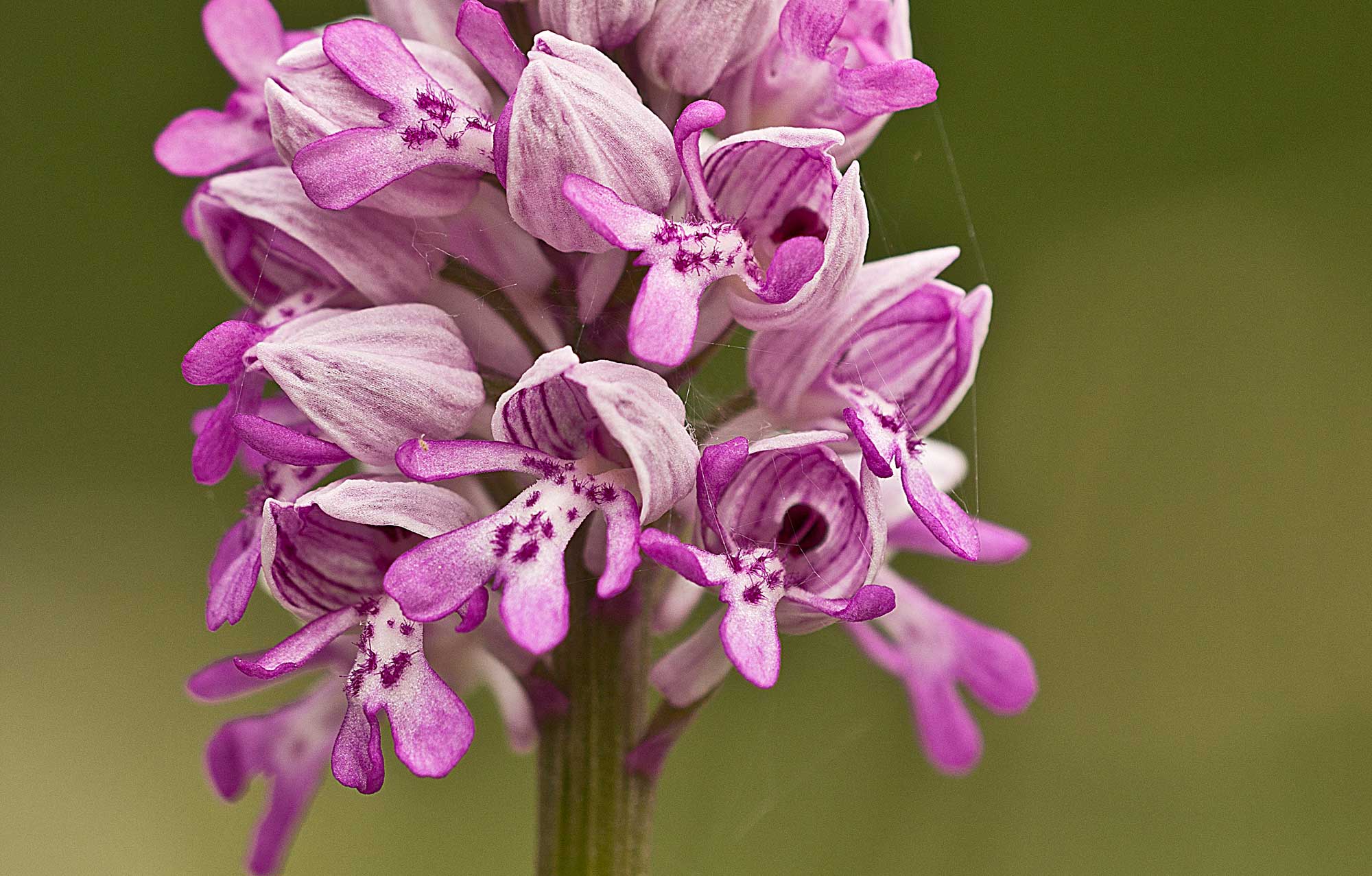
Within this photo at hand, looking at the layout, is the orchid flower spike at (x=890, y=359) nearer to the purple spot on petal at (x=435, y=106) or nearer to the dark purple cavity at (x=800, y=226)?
the dark purple cavity at (x=800, y=226)

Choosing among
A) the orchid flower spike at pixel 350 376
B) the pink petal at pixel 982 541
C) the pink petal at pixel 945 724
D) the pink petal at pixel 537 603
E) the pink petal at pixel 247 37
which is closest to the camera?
the pink petal at pixel 537 603

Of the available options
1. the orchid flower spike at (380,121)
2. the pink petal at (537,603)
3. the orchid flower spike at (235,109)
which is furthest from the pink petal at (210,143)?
the pink petal at (537,603)

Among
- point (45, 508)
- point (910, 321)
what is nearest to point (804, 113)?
point (910, 321)

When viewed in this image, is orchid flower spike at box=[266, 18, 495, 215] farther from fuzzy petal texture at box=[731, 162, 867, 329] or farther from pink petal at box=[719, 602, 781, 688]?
pink petal at box=[719, 602, 781, 688]

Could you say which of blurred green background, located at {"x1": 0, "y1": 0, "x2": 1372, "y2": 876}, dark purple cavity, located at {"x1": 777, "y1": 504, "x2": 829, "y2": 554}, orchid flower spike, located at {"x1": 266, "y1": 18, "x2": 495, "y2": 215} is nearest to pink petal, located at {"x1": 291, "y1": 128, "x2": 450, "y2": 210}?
orchid flower spike, located at {"x1": 266, "y1": 18, "x2": 495, "y2": 215}

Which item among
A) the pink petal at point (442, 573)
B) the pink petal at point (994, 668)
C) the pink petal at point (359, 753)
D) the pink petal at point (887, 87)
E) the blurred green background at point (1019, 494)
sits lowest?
the blurred green background at point (1019, 494)

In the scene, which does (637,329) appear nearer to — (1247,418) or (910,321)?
(910,321)

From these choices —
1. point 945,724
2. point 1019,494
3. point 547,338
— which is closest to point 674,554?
point 547,338
